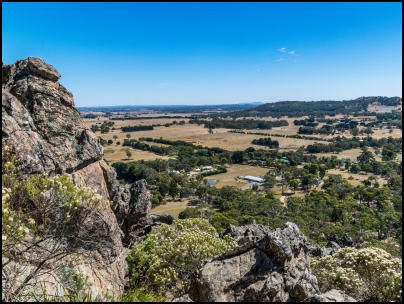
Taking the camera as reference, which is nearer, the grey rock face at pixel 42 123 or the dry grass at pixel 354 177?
the grey rock face at pixel 42 123

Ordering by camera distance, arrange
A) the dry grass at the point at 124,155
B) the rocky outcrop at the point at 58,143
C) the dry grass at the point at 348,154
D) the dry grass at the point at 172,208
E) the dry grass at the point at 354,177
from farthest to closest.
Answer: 1. the dry grass at the point at 348,154
2. the dry grass at the point at 124,155
3. the dry grass at the point at 354,177
4. the dry grass at the point at 172,208
5. the rocky outcrop at the point at 58,143

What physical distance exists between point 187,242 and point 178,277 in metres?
2.03

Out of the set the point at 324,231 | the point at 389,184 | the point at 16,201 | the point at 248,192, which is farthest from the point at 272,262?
the point at 389,184

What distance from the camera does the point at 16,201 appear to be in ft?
41.0

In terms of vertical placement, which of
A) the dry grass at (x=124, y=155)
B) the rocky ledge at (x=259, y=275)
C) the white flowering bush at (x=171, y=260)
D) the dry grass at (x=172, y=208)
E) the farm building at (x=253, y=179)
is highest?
the rocky ledge at (x=259, y=275)

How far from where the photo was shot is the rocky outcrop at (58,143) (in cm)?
1720

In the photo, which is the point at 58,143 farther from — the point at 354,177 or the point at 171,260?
the point at 354,177

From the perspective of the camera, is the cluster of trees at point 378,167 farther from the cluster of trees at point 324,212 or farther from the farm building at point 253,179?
the farm building at point 253,179

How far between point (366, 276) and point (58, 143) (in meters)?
17.7

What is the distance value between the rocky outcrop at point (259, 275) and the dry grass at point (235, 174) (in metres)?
105

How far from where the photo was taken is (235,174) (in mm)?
141875

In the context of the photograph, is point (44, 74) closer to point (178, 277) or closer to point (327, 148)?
point (178, 277)

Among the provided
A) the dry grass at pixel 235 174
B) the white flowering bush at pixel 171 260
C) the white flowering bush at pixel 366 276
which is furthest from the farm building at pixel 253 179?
the white flowering bush at pixel 366 276

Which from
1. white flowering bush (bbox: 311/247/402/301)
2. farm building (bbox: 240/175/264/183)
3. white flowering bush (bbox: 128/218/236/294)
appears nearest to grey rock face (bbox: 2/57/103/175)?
white flowering bush (bbox: 128/218/236/294)
